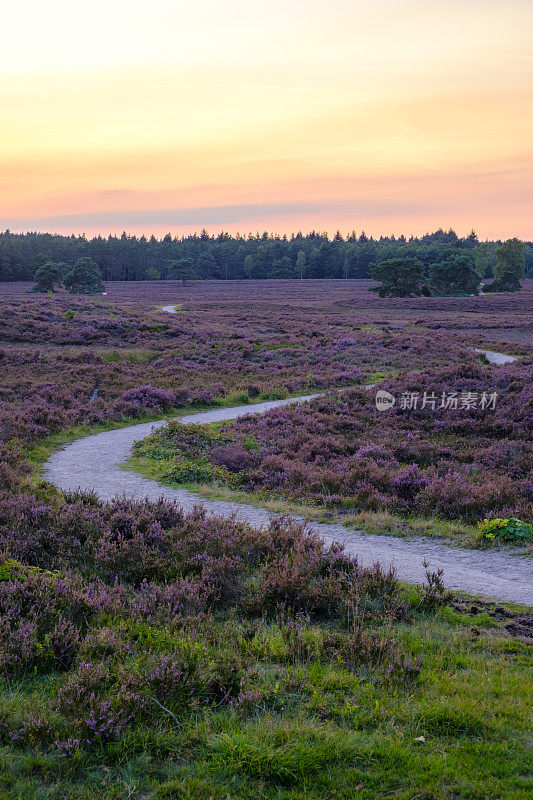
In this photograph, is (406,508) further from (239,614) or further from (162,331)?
(162,331)

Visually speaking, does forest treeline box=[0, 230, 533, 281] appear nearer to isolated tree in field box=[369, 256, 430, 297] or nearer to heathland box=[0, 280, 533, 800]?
isolated tree in field box=[369, 256, 430, 297]

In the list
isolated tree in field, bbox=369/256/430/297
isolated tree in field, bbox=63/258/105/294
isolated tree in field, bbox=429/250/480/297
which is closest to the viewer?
isolated tree in field, bbox=63/258/105/294

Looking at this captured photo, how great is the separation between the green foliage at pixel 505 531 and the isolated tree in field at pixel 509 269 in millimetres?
105583

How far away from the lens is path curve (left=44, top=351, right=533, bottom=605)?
27.7ft

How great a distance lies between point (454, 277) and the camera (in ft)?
326

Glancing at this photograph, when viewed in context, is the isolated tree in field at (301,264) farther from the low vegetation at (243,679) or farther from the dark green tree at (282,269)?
the low vegetation at (243,679)

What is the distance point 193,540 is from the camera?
27.7 ft

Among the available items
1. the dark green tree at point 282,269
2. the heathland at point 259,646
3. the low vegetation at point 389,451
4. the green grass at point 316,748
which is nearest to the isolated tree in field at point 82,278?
the dark green tree at point 282,269

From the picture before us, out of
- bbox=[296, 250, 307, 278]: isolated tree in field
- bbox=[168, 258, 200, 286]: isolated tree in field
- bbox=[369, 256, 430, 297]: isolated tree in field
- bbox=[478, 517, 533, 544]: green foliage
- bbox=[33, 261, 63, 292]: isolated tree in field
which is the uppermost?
bbox=[296, 250, 307, 278]: isolated tree in field

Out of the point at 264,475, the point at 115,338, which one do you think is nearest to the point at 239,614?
the point at 264,475

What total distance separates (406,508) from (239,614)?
251 inches

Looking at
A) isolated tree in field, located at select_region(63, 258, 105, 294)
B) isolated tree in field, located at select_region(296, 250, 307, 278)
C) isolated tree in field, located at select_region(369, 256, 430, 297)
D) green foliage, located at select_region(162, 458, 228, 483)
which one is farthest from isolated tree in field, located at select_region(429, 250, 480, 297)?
green foliage, located at select_region(162, 458, 228, 483)

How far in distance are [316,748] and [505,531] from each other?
23.5ft

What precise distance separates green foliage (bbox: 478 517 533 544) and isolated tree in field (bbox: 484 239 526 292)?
4157 inches
